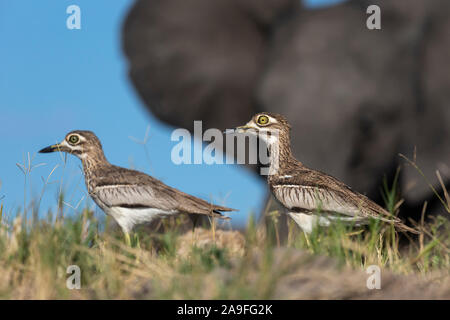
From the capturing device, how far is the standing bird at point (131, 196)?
6094 mm

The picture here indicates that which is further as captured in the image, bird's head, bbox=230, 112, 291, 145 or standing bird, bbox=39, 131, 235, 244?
bird's head, bbox=230, 112, 291, 145

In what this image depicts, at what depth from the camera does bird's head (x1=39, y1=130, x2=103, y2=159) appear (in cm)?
677

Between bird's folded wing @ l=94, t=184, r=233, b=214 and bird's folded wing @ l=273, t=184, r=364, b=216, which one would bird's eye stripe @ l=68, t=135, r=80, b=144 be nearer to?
bird's folded wing @ l=94, t=184, r=233, b=214

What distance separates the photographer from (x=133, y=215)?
623 centimetres

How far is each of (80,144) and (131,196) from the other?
92cm

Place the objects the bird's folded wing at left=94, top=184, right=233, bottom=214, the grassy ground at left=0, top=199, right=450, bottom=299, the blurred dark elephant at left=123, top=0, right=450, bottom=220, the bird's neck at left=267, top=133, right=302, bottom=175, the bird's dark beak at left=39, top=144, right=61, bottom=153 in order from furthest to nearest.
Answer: the blurred dark elephant at left=123, top=0, right=450, bottom=220, the bird's dark beak at left=39, top=144, right=61, bottom=153, the bird's neck at left=267, top=133, right=302, bottom=175, the bird's folded wing at left=94, top=184, right=233, bottom=214, the grassy ground at left=0, top=199, right=450, bottom=299

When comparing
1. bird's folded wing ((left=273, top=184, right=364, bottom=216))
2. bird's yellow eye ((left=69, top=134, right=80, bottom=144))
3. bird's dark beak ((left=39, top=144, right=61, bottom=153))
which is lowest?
bird's folded wing ((left=273, top=184, right=364, bottom=216))

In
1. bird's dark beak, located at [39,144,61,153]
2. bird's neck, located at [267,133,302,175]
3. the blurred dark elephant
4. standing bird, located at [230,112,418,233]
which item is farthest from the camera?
the blurred dark elephant

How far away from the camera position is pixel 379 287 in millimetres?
4426

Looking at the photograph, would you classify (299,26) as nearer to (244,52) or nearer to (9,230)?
(244,52)

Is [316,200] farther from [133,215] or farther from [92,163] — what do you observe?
[92,163]

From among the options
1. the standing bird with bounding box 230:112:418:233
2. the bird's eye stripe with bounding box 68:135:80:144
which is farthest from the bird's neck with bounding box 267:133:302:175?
the bird's eye stripe with bounding box 68:135:80:144

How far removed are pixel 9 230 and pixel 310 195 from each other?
2431 mm

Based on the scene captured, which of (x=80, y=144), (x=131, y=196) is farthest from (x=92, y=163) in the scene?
(x=131, y=196)
